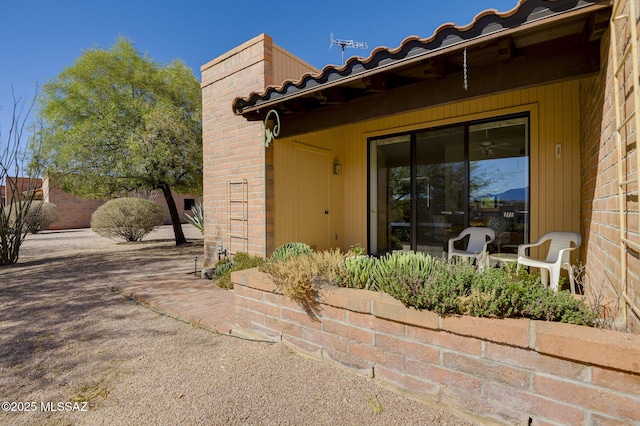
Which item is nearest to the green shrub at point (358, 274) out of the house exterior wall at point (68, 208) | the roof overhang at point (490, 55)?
the roof overhang at point (490, 55)

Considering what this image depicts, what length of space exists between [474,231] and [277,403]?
13.2ft

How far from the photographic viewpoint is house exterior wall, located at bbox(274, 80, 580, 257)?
414 centimetres

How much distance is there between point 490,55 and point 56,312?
5.72m

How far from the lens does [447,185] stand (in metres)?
5.35

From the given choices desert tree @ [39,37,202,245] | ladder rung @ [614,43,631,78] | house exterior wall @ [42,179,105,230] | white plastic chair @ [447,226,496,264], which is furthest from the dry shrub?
house exterior wall @ [42,179,105,230]

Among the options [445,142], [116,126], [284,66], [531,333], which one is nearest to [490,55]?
[531,333]

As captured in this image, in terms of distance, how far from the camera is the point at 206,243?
6.19m

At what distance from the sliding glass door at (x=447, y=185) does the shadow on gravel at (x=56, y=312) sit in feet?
15.1

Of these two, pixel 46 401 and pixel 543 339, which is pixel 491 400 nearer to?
pixel 543 339

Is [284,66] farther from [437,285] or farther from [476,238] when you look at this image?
[437,285]

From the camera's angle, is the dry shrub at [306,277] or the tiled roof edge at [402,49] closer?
the tiled roof edge at [402,49]

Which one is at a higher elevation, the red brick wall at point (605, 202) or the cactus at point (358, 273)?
the red brick wall at point (605, 202)

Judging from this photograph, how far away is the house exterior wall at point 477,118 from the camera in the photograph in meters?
4.14

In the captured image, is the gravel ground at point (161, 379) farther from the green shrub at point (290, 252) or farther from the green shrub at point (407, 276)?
the green shrub at point (290, 252)
